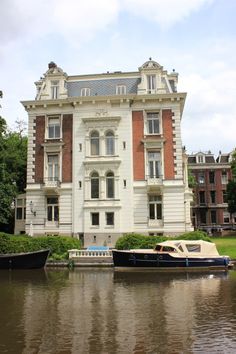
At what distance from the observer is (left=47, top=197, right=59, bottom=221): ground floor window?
39.1 metres

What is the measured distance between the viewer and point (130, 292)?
19.0 m

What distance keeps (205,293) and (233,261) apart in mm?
11618

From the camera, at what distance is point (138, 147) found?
38.6 metres

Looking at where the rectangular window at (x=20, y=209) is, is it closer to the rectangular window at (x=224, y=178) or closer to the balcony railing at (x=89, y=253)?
the balcony railing at (x=89, y=253)

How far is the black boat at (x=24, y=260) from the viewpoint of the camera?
2939cm

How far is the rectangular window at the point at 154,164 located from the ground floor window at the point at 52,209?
9526 mm

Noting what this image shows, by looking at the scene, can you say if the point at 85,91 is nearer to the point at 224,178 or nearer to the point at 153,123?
the point at 153,123

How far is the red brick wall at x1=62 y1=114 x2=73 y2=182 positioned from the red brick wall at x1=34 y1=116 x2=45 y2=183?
6.98 ft

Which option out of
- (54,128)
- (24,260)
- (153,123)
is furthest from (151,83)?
(24,260)

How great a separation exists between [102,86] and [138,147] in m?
7.50

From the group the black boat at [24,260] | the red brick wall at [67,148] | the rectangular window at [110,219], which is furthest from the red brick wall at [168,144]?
the black boat at [24,260]

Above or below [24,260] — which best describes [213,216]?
above

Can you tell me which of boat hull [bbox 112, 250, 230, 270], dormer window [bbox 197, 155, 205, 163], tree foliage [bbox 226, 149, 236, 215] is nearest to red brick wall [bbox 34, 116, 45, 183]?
boat hull [bbox 112, 250, 230, 270]

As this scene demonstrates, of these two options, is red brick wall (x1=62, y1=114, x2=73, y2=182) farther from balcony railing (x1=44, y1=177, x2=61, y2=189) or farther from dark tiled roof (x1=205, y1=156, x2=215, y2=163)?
dark tiled roof (x1=205, y1=156, x2=215, y2=163)
